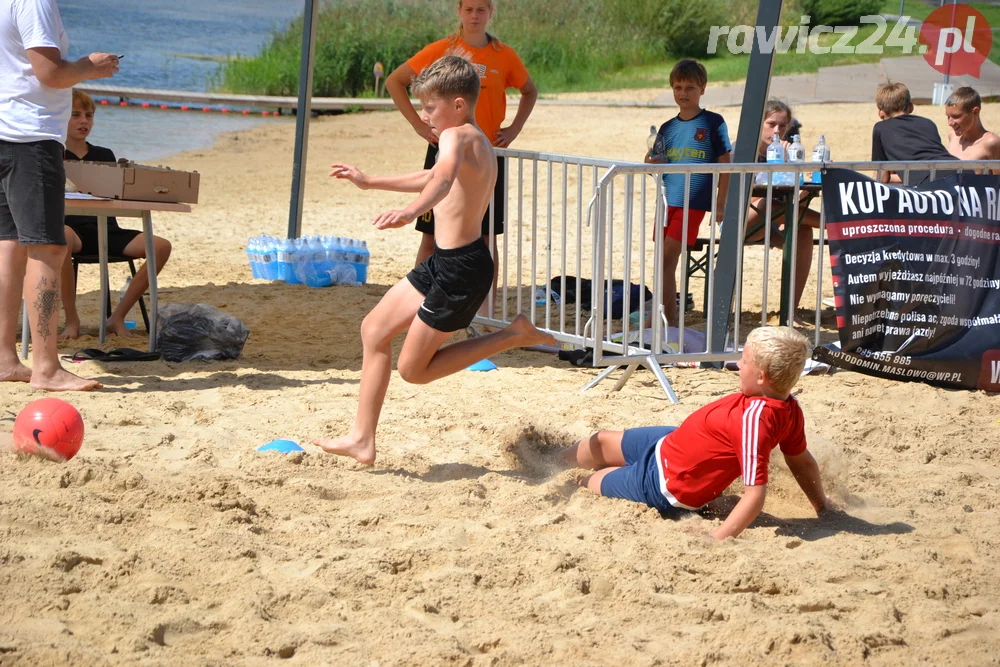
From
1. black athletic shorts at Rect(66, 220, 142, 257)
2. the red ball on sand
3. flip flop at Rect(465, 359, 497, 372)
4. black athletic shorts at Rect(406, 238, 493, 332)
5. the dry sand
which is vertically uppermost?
black athletic shorts at Rect(66, 220, 142, 257)

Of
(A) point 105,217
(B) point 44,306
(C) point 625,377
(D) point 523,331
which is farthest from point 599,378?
(A) point 105,217

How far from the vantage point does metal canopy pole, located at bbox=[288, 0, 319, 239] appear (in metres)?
9.38

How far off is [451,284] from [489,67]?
3050mm

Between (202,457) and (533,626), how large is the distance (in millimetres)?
2074

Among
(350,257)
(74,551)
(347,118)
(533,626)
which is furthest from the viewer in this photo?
(347,118)

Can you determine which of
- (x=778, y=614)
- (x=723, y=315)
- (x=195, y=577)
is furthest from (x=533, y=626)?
(x=723, y=315)

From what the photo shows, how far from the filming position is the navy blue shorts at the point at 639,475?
14.1ft

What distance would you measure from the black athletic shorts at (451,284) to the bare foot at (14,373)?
8.28 feet

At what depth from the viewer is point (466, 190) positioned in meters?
4.59

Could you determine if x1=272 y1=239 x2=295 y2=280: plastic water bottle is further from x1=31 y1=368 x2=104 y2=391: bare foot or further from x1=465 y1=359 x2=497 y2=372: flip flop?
x1=31 y1=368 x2=104 y2=391: bare foot

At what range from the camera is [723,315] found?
6840 millimetres

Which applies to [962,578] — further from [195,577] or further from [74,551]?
[74,551]

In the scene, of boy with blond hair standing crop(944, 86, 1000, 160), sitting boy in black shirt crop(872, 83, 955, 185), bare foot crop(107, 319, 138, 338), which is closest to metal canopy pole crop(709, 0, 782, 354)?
sitting boy in black shirt crop(872, 83, 955, 185)

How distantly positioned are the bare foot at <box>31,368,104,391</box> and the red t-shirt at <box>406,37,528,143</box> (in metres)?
2.96
